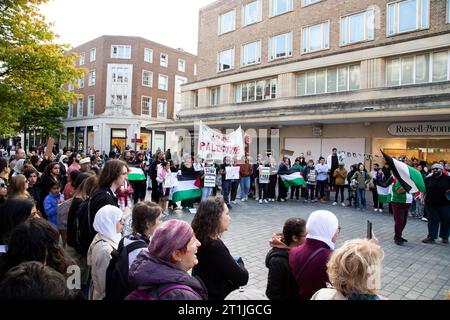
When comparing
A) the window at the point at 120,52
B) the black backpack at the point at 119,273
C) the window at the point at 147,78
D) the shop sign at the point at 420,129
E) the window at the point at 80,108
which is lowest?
the black backpack at the point at 119,273

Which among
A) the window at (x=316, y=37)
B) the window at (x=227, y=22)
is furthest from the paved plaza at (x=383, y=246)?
Result: the window at (x=227, y=22)

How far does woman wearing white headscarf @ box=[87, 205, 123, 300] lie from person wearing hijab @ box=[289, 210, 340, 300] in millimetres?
1727

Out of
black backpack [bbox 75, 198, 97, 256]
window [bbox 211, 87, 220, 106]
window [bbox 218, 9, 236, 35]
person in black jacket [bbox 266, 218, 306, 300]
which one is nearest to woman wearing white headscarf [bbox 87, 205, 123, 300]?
black backpack [bbox 75, 198, 97, 256]

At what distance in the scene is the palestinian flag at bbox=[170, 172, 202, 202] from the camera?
10.8 m

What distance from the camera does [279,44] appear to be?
23.3 meters

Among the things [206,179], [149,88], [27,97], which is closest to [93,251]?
[206,179]

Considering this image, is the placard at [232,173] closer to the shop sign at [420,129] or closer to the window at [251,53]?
the shop sign at [420,129]

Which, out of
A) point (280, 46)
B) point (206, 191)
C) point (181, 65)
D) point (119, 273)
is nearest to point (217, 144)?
point (206, 191)

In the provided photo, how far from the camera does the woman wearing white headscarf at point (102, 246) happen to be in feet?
9.69

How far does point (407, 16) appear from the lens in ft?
56.6

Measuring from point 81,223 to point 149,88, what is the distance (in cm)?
3999

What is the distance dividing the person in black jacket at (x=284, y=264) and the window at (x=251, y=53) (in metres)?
23.2

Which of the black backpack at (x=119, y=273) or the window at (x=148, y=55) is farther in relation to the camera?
the window at (x=148, y=55)

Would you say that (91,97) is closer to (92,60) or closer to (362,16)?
(92,60)
